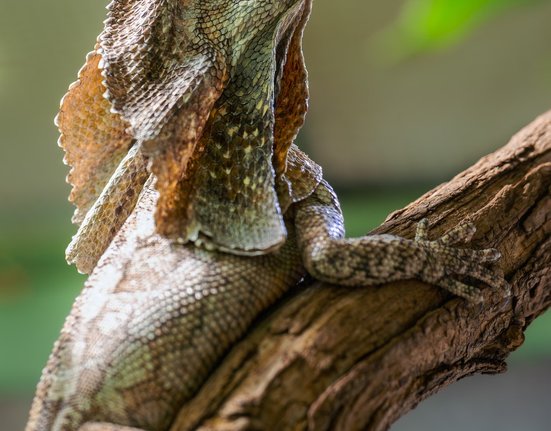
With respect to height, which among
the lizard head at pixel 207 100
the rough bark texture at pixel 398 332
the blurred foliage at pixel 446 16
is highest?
the lizard head at pixel 207 100

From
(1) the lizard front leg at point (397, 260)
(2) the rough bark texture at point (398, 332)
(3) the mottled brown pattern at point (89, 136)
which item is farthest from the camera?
(3) the mottled brown pattern at point (89, 136)

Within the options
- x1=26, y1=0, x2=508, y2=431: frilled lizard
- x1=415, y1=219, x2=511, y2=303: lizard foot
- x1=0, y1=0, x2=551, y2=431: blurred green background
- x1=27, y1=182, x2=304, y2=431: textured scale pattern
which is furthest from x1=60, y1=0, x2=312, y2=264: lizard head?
x1=0, y1=0, x2=551, y2=431: blurred green background

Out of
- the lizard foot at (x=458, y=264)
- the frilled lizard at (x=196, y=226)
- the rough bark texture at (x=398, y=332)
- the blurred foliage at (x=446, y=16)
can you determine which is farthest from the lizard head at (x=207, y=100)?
the blurred foliage at (x=446, y=16)

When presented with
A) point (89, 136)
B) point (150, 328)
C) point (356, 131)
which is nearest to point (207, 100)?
point (89, 136)

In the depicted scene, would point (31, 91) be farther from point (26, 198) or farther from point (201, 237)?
point (201, 237)

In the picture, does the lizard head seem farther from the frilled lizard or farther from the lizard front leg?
the lizard front leg

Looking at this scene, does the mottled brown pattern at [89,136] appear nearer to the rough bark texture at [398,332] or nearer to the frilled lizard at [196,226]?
the frilled lizard at [196,226]
